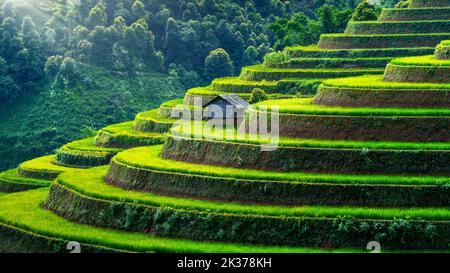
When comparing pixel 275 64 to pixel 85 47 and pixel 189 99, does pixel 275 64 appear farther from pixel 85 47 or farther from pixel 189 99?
pixel 85 47

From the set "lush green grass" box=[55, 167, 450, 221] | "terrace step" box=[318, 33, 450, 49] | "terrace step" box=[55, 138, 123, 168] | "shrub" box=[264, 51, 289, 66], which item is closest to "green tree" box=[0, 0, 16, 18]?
"shrub" box=[264, 51, 289, 66]

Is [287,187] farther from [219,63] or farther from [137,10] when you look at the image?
[137,10]

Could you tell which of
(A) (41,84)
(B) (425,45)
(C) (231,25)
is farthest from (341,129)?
(C) (231,25)

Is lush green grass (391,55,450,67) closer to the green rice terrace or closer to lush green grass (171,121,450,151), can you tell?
the green rice terrace

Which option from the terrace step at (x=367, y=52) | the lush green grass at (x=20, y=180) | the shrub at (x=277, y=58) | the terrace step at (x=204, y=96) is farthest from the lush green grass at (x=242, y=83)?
the lush green grass at (x=20, y=180)

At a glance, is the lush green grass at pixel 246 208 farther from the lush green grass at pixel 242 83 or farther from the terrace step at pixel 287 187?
the lush green grass at pixel 242 83

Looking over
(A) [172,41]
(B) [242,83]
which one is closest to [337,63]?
(B) [242,83]

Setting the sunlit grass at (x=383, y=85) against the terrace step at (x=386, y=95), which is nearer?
the terrace step at (x=386, y=95)
